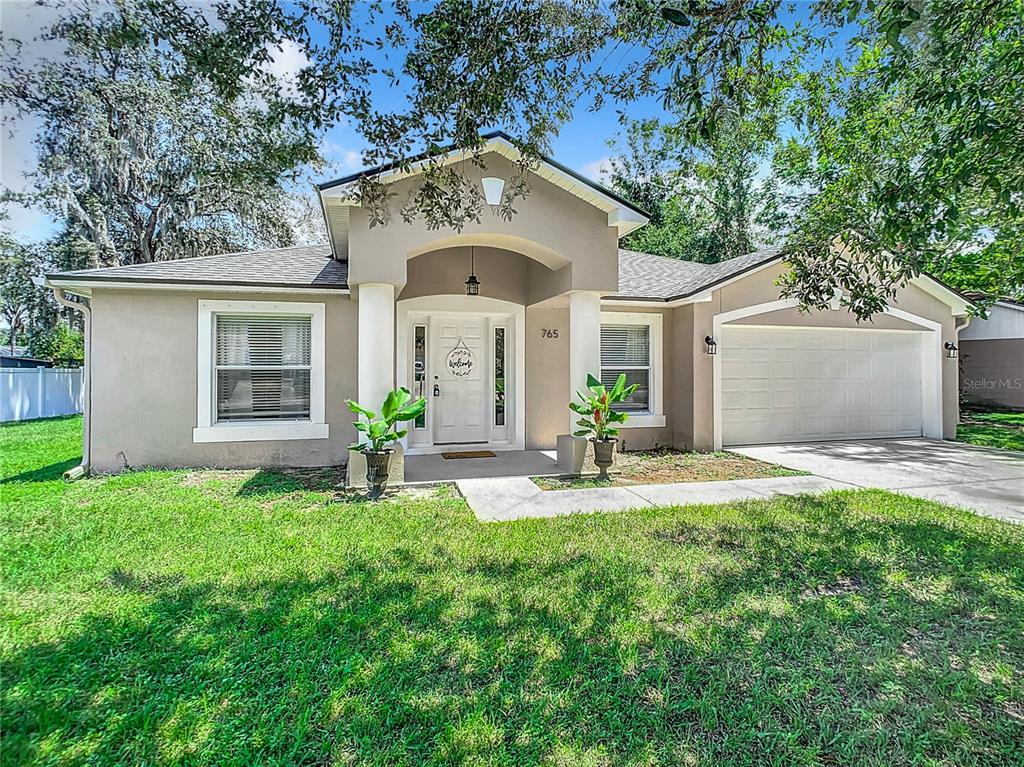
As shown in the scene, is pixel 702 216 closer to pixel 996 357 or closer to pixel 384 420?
pixel 996 357

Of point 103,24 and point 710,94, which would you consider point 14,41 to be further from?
point 710,94

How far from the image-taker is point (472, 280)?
927 cm

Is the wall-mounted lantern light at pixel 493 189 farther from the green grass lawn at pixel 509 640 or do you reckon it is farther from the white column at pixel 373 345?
the green grass lawn at pixel 509 640

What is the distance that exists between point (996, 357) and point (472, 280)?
21.2 metres

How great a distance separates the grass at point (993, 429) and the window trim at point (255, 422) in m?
13.5

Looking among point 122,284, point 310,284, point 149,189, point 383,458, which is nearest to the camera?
point 383,458

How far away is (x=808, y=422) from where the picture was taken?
1117cm

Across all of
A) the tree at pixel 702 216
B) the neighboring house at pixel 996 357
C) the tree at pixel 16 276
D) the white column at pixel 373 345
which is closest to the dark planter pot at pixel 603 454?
the white column at pixel 373 345

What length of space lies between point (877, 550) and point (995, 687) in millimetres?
2125

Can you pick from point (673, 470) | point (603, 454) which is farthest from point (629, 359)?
point (603, 454)

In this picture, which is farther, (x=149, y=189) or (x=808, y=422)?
(x=149, y=189)

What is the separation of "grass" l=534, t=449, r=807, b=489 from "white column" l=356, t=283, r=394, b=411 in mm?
2692

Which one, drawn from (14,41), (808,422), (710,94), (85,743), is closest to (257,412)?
Answer: (14,41)

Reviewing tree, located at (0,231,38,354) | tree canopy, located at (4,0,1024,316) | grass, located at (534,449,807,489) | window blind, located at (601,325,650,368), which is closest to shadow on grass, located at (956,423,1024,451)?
grass, located at (534,449,807,489)
